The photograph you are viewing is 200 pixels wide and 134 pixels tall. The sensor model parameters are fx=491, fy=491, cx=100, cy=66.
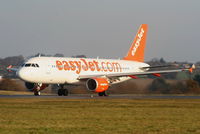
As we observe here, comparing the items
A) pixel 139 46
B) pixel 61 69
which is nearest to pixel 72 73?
pixel 61 69

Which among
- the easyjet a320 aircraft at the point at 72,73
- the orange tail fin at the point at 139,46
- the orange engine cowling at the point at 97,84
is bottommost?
the orange engine cowling at the point at 97,84

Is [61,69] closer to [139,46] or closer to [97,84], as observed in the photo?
[97,84]

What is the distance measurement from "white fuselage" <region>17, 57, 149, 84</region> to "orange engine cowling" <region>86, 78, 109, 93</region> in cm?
196

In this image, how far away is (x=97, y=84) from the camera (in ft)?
158

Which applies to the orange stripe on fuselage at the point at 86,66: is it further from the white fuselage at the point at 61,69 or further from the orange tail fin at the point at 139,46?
the orange tail fin at the point at 139,46

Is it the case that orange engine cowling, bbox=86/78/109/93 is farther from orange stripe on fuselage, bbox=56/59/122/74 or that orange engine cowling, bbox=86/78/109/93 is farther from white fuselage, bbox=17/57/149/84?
orange stripe on fuselage, bbox=56/59/122/74

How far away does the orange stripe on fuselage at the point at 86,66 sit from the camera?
49.6 meters

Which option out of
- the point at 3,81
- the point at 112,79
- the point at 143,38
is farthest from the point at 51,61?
the point at 3,81

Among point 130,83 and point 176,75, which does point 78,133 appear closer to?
point 130,83

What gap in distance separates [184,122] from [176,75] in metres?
42.4

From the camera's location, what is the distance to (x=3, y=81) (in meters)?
70.2

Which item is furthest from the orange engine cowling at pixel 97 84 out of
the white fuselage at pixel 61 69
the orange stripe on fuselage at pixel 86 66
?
the orange stripe on fuselage at pixel 86 66

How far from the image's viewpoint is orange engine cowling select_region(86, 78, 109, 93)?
48344 mm

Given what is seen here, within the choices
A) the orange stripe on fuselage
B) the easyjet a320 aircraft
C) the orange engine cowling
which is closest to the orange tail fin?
the easyjet a320 aircraft
